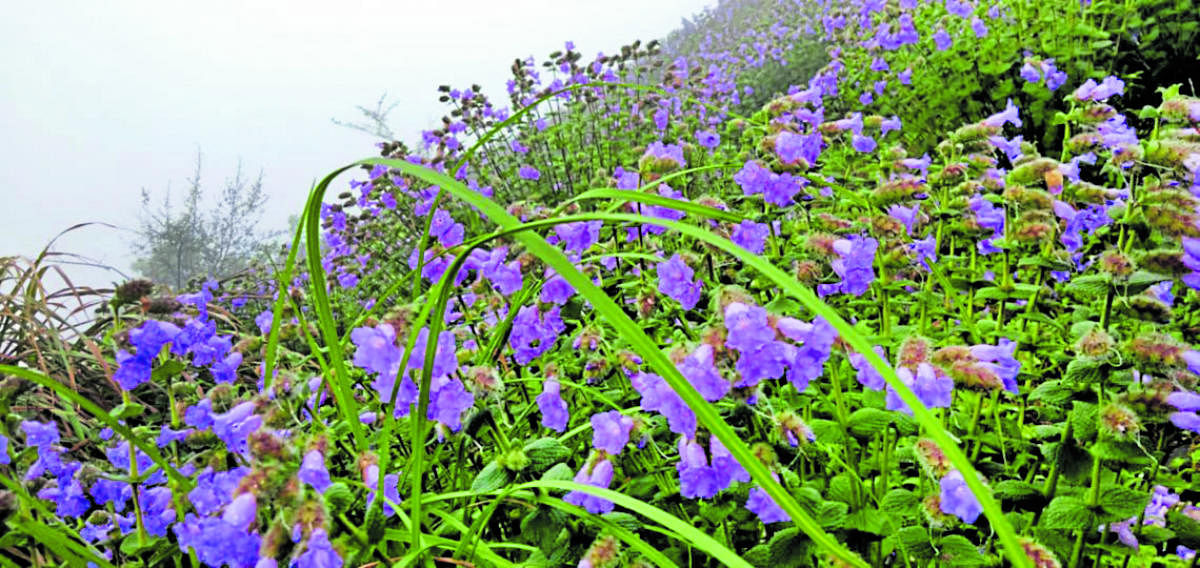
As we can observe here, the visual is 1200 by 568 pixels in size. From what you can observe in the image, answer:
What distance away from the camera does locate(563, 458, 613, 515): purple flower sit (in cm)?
101

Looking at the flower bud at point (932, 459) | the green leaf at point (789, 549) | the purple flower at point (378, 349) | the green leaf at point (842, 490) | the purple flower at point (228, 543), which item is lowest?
the green leaf at point (842, 490)

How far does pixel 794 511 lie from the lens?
0.75 m

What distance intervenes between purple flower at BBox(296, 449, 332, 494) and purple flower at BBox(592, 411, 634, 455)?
345 mm

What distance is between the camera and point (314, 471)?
0.95 m

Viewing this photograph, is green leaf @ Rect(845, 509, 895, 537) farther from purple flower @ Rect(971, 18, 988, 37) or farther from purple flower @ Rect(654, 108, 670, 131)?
purple flower @ Rect(971, 18, 988, 37)

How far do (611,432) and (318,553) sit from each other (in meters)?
0.39

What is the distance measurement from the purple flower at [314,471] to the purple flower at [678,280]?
1.63 feet

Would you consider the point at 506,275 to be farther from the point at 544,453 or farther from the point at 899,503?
the point at 899,503

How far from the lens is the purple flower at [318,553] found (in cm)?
80

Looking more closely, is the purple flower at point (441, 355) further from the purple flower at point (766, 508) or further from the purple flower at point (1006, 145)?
the purple flower at point (1006, 145)

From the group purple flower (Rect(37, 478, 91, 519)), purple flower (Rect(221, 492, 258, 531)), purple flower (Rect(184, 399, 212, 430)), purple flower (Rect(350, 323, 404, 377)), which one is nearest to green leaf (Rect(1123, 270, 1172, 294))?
purple flower (Rect(350, 323, 404, 377))

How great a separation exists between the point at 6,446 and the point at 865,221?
4.91 feet

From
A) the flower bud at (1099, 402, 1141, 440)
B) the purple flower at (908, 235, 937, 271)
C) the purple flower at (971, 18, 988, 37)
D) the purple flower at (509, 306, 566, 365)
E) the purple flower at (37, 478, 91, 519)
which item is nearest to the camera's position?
the flower bud at (1099, 402, 1141, 440)

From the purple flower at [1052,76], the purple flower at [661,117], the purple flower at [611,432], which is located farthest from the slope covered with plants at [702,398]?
the purple flower at [661,117]
